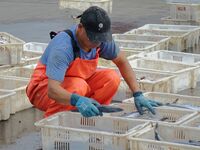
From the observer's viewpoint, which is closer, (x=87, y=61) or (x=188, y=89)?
(x=87, y=61)

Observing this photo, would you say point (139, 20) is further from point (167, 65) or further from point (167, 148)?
point (167, 148)

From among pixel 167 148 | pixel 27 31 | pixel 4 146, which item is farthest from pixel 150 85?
pixel 27 31

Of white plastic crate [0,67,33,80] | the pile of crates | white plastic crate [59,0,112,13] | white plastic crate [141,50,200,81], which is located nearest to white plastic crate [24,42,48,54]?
the pile of crates

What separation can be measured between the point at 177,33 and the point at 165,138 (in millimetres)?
5369

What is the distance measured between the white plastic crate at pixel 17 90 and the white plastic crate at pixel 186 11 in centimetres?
537

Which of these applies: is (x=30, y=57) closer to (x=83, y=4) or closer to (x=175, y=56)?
(x=175, y=56)

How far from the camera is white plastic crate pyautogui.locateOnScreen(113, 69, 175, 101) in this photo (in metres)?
6.72

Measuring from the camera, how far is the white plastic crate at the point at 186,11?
37.8 ft

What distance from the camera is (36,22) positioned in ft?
43.1

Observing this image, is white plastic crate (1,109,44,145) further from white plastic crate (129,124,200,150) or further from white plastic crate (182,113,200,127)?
white plastic crate (182,113,200,127)

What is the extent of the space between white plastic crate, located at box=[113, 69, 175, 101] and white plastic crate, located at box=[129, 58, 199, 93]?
0.08 meters

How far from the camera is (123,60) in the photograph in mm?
5332

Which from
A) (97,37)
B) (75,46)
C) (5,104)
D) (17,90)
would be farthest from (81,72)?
(17,90)

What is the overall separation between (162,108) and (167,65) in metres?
2.57
